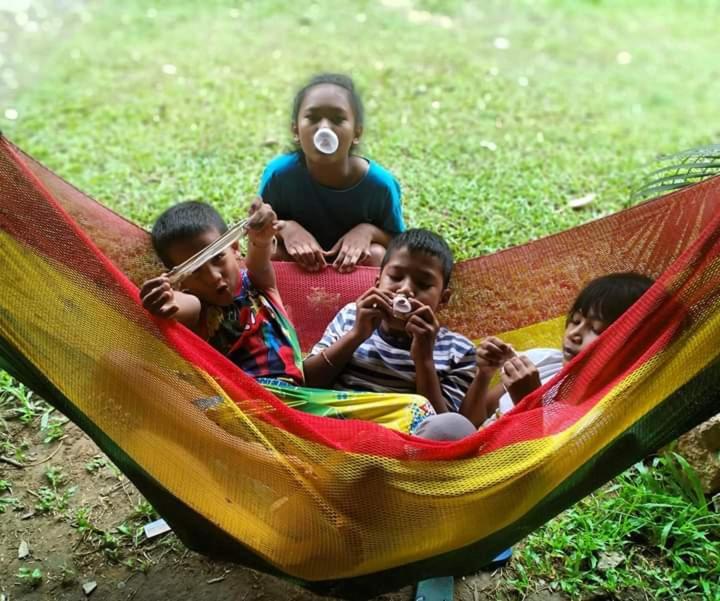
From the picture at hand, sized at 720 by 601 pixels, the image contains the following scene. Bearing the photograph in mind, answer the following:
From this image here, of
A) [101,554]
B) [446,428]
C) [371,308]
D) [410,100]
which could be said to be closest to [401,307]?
[371,308]

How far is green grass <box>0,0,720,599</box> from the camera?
75.8 inches

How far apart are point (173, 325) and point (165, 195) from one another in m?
1.94

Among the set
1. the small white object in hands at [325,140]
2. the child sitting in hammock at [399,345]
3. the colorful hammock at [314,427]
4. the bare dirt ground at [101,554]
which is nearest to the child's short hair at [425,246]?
the child sitting in hammock at [399,345]

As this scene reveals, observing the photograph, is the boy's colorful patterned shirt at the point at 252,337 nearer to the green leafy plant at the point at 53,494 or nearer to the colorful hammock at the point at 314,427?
the colorful hammock at the point at 314,427

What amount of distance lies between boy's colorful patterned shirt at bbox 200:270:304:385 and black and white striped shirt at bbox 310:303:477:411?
0.37 feet

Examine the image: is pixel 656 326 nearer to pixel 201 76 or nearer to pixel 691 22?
pixel 201 76

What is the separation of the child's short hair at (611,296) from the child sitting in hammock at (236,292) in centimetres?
70

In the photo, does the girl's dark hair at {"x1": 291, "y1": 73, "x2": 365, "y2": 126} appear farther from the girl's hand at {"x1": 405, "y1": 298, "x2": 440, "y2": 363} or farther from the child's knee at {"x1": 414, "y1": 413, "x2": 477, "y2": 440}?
the child's knee at {"x1": 414, "y1": 413, "x2": 477, "y2": 440}

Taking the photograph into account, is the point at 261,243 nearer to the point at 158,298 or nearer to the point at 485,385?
the point at 158,298

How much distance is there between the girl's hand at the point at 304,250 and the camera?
2223mm

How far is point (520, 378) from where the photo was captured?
5.10 ft

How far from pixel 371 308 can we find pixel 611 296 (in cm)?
55

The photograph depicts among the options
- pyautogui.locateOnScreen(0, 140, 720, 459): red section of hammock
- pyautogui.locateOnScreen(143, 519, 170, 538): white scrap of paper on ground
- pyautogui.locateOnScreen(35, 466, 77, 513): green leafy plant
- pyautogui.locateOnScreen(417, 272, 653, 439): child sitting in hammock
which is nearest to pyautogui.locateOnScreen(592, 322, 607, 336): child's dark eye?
pyautogui.locateOnScreen(417, 272, 653, 439): child sitting in hammock

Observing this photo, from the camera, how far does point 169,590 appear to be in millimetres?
1750
